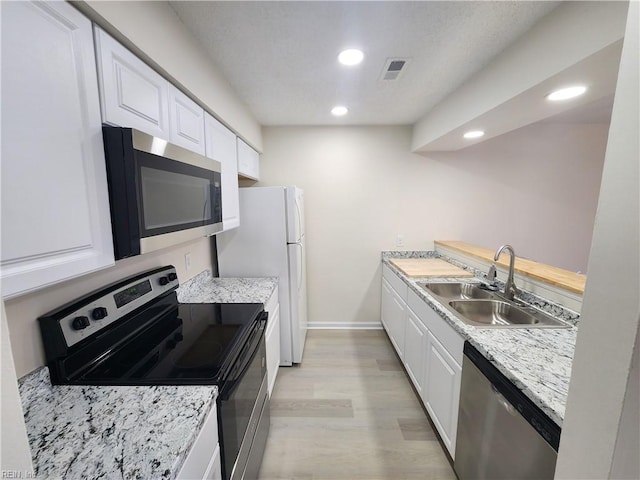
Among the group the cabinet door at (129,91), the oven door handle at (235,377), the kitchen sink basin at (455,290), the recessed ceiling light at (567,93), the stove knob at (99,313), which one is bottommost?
the oven door handle at (235,377)

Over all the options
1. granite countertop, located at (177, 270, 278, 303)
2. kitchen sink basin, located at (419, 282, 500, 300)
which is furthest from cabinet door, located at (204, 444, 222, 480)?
kitchen sink basin, located at (419, 282, 500, 300)

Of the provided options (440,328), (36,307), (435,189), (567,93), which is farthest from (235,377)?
(435,189)

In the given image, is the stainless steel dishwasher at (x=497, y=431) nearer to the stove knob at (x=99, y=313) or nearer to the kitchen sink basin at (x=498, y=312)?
the kitchen sink basin at (x=498, y=312)

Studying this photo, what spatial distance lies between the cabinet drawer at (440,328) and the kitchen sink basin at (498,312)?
13 cm

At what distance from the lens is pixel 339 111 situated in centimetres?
254

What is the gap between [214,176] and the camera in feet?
5.07

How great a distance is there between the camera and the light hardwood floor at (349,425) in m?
1.62

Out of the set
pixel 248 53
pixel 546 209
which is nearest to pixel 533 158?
pixel 546 209

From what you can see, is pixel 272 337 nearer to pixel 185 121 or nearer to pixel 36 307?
pixel 36 307

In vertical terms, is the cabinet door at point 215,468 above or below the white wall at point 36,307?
below

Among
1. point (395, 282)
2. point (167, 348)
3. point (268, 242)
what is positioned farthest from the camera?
point (395, 282)

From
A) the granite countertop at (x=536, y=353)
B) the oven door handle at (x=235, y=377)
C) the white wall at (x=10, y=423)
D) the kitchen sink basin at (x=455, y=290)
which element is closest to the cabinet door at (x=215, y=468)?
the oven door handle at (x=235, y=377)

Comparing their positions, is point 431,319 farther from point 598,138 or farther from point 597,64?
point 598,138

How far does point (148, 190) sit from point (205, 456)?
3.00 feet
